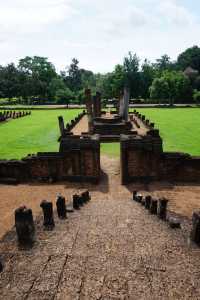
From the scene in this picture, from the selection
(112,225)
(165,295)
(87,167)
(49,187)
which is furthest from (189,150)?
(165,295)

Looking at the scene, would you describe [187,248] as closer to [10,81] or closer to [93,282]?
[93,282]

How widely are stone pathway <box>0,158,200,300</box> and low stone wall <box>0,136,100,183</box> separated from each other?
515 centimetres

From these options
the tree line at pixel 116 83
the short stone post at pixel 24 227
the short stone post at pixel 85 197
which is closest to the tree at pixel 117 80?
the tree line at pixel 116 83

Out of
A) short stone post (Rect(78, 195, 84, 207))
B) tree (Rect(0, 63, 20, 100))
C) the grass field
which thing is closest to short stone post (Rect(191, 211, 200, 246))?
short stone post (Rect(78, 195, 84, 207))

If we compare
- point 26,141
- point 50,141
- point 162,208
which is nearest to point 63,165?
point 162,208

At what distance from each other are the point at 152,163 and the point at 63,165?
399cm

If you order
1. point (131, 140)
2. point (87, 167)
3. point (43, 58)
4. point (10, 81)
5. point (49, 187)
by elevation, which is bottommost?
point (49, 187)

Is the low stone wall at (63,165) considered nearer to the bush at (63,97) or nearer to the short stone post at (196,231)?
the short stone post at (196,231)

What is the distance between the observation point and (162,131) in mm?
24938

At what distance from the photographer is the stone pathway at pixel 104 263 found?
4359 mm

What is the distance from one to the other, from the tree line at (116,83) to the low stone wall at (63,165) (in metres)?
45.8

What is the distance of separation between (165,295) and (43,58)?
254ft

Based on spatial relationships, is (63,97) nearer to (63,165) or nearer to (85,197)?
(63,165)

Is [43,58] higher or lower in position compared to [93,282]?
higher
